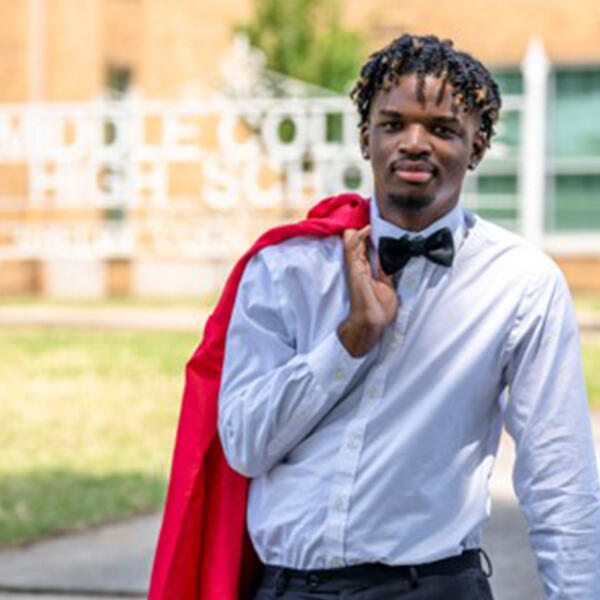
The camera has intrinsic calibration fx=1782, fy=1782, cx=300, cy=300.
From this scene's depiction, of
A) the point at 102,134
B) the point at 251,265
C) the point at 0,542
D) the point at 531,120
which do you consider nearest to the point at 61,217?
the point at 102,134

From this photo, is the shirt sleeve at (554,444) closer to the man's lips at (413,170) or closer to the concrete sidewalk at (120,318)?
the man's lips at (413,170)

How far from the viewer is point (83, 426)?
35.8 feet

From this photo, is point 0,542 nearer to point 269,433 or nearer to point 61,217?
point 269,433

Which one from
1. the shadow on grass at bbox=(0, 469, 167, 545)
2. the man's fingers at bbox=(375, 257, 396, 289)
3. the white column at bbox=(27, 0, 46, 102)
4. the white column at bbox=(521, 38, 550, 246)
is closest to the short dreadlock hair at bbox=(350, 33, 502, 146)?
the man's fingers at bbox=(375, 257, 396, 289)

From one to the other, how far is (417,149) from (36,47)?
74.9 ft

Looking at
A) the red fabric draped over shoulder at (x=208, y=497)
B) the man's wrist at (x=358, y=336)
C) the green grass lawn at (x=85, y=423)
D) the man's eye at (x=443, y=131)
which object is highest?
the man's eye at (x=443, y=131)

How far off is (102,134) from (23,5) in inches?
85.7

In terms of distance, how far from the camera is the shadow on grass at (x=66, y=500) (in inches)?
313

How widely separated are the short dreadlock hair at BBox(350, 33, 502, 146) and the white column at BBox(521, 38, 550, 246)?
61.0 ft

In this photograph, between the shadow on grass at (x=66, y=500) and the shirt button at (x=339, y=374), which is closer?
the shirt button at (x=339, y=374)

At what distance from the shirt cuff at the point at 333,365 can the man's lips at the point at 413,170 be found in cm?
27

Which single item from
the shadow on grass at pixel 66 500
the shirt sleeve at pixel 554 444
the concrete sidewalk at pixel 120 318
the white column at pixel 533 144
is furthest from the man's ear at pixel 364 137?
the white column at pixel 533 144

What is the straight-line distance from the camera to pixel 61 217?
82.8ft

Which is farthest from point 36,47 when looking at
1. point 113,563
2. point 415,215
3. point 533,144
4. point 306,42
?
point 415,215
